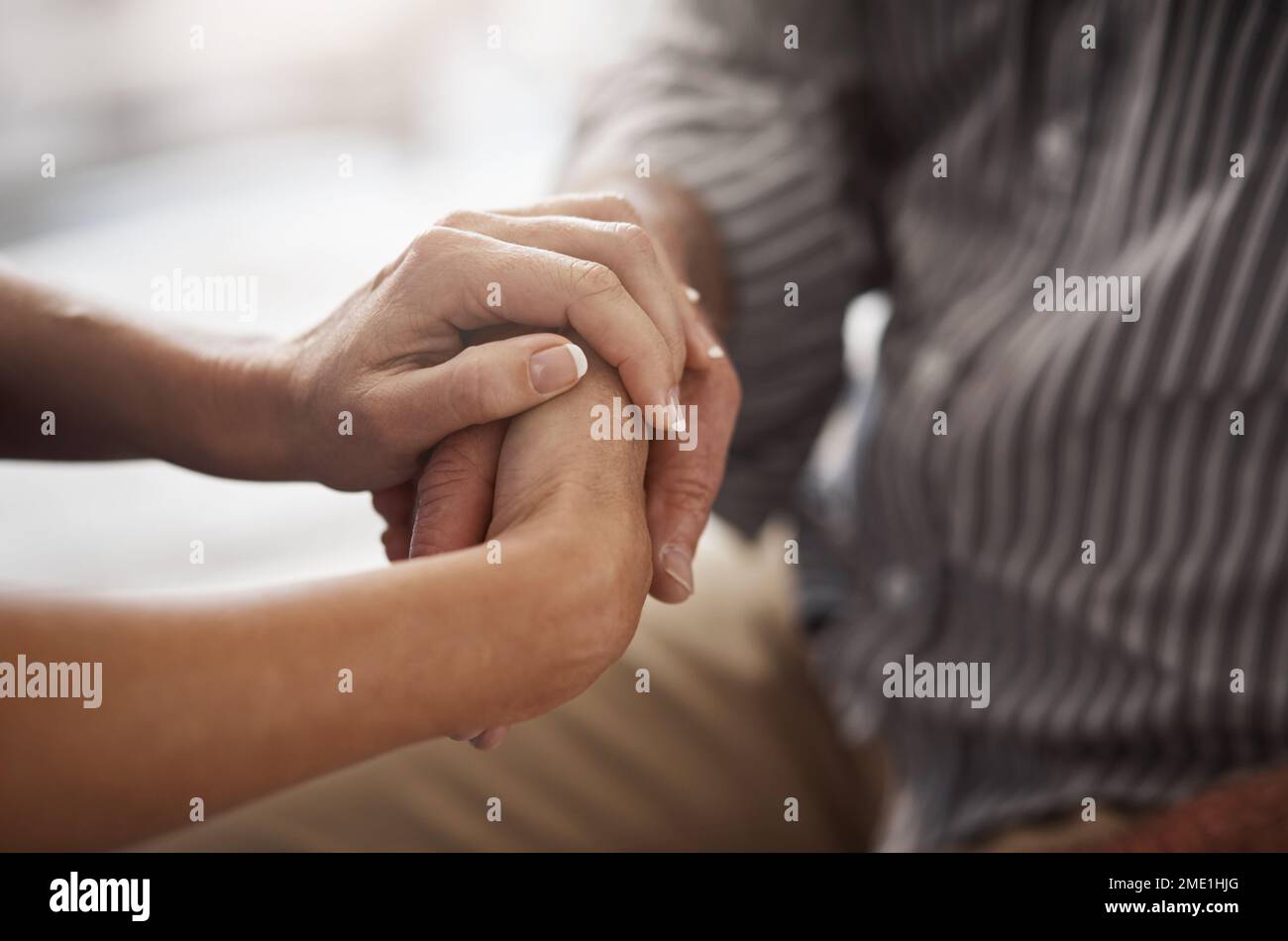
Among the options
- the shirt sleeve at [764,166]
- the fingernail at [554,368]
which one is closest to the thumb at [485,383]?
the fingernail at [554,368]

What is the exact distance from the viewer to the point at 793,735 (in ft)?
1.97

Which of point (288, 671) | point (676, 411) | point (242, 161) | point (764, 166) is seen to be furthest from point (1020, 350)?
point (242, 161)

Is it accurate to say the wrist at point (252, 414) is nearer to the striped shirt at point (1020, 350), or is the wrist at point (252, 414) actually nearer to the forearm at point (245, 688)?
the forearm at point (245, 688)

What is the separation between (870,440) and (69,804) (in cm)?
46

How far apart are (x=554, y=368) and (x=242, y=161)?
2.80 ft

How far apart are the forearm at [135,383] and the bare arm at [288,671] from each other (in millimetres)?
91

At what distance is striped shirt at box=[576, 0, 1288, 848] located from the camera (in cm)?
44

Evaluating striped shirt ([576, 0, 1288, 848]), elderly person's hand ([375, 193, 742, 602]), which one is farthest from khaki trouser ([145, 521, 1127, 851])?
elderly person's hand ([375, 193, 742, 602])

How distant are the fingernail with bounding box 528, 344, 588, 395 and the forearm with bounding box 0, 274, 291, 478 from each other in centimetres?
9

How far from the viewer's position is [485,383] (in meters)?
0.27

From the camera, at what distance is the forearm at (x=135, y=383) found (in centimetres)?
31
